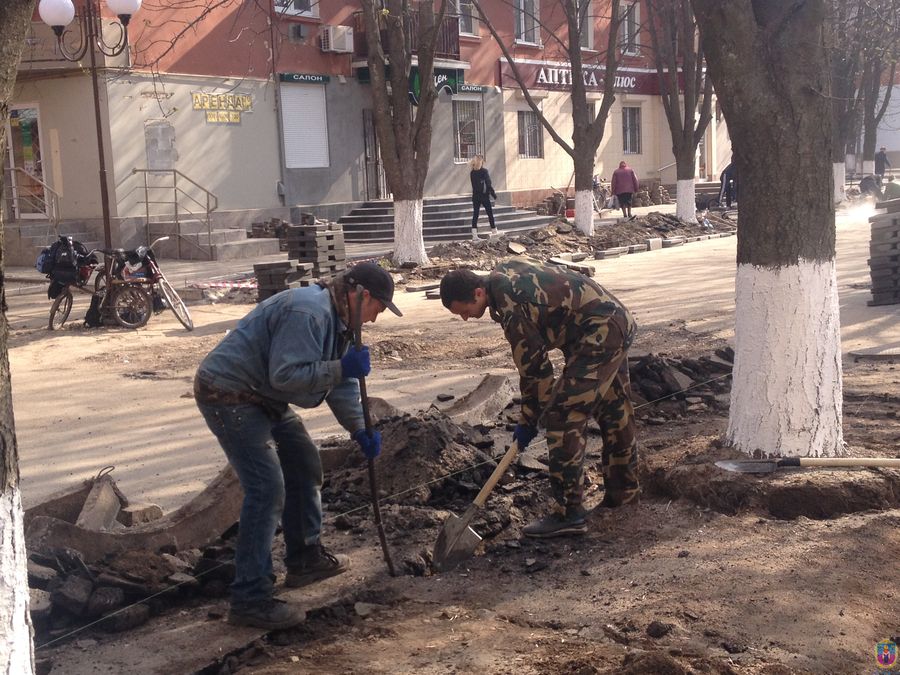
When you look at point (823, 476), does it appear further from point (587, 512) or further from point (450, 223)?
point (450, 223)

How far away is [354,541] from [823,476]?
2.51 metres

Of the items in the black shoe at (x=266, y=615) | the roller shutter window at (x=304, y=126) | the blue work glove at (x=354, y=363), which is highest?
the roller shutter window at (x=304, y=126)

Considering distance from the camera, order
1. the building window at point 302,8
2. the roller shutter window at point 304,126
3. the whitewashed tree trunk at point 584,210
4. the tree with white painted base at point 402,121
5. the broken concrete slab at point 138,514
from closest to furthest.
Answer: the broken concrete slab at point 138,514 < the tree with white painted base at point 402,121 < the whitewashed tree trunk at point 584,210 < the building window at point 302,8 < the roller shutter window at point 304,126

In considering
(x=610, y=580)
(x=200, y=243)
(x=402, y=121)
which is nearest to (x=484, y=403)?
(x=610, y=580)

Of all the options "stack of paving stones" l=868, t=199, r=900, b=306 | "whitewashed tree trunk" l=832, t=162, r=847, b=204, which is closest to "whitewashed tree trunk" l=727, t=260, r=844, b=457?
"stack of paving stones" l=868, t=199, r=900, b=306

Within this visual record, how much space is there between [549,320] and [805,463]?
1.59 m

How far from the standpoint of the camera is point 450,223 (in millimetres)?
25562

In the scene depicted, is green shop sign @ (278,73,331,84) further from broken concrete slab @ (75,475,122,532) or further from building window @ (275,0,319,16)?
broken concrete slab @ (75,475,122,532)

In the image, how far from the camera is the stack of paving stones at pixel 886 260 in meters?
12.3

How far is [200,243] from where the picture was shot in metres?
21.4

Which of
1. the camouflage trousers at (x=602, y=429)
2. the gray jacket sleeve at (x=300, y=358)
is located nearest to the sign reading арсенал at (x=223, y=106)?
the camouflage trousers at (x=602, y=429)

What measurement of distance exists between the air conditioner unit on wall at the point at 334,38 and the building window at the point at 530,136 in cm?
831

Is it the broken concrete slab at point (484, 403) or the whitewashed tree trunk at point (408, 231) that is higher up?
the whitewashed tree trunk at point (408, 231)

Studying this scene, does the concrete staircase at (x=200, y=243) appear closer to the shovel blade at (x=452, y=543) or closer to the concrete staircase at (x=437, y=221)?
the concrete staircase at (x=437, y=221)
